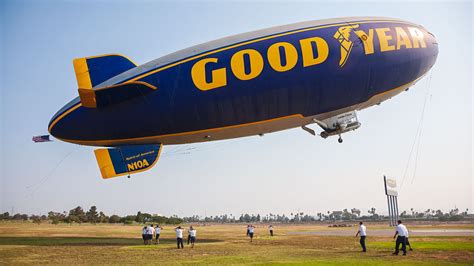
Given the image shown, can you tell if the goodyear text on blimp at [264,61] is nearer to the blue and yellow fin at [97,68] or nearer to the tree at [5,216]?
the blue and yellow fin at [97,68]

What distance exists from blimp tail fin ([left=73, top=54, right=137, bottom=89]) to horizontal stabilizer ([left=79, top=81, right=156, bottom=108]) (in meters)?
1.63

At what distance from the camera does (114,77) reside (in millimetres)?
22062

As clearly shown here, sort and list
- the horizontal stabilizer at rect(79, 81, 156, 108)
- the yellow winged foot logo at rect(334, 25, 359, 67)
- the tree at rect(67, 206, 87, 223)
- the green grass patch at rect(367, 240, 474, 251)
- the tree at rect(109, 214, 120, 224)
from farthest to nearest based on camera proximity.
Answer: the tree at rect(109, 214, 120, 224)
the tree at rect(67, 206, 87, 223)
the yellow winged foot logo at rect(334, 25, 359, 67)
the horizontal stabilizer at rect(79, 81, 156, 108)
the green grass patch at rect(367, 240, 474, 251)

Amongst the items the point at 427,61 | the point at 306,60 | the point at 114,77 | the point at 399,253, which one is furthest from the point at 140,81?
the point at 427,61

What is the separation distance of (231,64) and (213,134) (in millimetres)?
4259

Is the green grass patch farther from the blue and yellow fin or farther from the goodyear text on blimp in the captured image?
the blue and yellow fin

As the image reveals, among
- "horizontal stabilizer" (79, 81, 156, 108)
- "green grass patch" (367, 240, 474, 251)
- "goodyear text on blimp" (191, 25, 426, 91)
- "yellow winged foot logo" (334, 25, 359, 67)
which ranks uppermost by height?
"yellow winged foot logo" (334, 25, 359, 67)

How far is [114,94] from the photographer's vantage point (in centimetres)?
2075

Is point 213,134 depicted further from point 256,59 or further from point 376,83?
point 376,83

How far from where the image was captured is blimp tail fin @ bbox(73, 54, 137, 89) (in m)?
22.1

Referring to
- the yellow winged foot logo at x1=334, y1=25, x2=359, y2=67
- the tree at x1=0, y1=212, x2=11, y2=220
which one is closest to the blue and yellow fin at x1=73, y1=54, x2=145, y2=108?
the yellow winged foot logo at x1=334, y1=25, x2=359, y2=67

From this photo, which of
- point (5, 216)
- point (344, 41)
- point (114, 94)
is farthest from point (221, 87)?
point (5, 216)

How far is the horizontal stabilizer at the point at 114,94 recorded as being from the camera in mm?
20562

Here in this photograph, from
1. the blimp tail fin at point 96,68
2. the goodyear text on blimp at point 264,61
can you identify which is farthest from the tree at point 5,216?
the goodyear text on blimp at point 264,61
